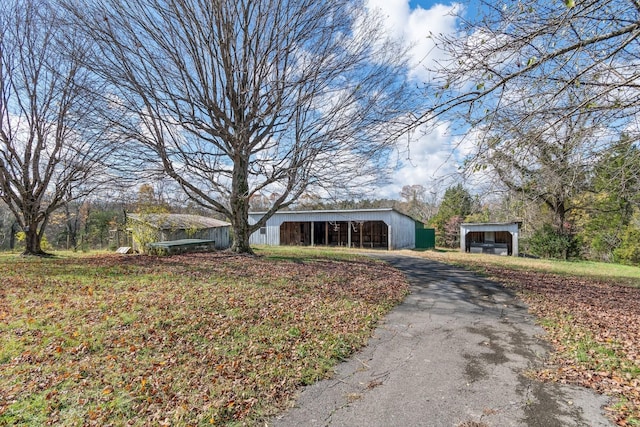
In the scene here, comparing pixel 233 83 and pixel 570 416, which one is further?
pixel 233 83

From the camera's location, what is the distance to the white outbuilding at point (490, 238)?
72.5 feet

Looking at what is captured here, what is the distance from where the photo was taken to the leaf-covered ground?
10.7ft

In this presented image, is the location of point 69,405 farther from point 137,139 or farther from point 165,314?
point 137,139

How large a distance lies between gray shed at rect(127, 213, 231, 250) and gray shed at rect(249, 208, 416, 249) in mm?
4585

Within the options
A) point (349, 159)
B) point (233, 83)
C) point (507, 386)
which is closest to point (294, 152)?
point (349, 159)

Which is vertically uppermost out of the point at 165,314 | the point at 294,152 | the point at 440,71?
the point at 294,152

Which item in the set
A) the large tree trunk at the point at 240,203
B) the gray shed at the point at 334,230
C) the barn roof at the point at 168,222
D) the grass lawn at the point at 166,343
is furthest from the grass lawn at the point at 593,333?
the barn roof at the point at 168,222

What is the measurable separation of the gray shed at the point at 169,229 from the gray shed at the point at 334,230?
181 inches

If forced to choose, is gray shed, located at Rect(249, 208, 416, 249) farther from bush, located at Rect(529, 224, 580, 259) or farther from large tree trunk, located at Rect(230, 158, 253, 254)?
large tree trunk, located at Rect(230, 158, 253, 254)

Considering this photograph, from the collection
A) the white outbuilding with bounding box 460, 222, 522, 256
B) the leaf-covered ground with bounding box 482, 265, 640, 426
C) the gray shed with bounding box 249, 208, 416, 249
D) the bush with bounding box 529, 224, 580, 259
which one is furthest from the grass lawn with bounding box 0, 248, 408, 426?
the white outbuilding with bounding box 460, 222, 522, 256

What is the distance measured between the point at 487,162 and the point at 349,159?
266 inches

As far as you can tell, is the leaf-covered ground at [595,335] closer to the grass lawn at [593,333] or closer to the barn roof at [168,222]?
the grass lawn at [593,333]

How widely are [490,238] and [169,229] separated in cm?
2421

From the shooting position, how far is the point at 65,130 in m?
12.3
